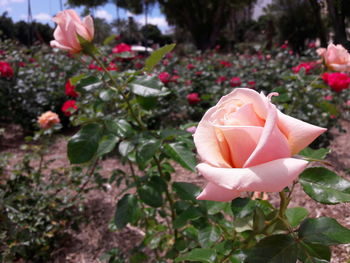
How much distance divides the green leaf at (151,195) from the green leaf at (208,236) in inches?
5.5

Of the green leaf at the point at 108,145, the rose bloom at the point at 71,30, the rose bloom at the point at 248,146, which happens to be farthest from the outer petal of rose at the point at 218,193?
the rose bloom at the point at 71,30

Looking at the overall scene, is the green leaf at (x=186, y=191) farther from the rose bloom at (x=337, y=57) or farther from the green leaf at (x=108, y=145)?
the rose bloom at (x=337, y=57)

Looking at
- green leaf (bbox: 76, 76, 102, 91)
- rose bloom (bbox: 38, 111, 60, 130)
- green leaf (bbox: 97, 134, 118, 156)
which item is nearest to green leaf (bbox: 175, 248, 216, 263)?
green leaf (bbox: 97, 134, 118, 156)

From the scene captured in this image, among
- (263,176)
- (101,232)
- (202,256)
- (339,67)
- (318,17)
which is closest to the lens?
(263,176)

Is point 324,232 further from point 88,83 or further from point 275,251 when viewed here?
point 88,83

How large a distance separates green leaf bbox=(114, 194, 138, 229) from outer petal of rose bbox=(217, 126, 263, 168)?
19.6 inches

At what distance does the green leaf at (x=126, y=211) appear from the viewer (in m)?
0.76

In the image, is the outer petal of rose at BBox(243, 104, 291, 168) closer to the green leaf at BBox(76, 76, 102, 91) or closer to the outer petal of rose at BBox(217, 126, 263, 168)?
the outer petal of rose at BBox(217, 126, 263, 168)

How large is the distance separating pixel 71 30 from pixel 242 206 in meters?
0.58

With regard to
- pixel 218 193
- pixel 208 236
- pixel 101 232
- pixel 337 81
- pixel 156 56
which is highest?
pixel 156 56

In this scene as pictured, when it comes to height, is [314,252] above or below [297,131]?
below

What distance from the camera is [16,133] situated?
12.1 feet

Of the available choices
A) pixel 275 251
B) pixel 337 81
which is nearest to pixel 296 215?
pixel 275 251

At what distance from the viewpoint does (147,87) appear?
2.44 ft
